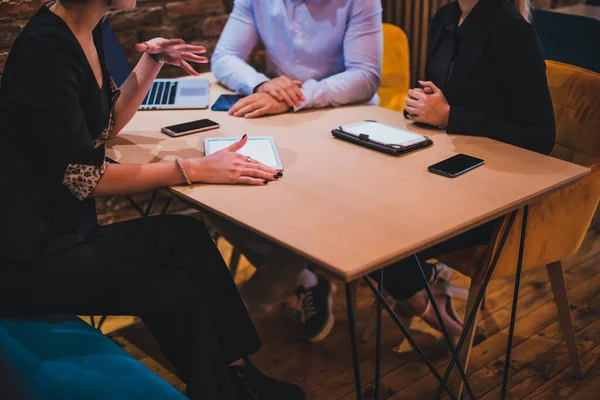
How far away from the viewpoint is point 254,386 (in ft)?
6.11

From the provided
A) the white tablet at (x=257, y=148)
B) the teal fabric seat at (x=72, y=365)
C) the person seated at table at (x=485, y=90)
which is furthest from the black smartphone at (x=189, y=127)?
the teal fabric seat at (x=72, y=365)

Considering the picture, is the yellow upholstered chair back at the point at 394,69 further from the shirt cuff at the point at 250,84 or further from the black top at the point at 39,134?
the black top at the point at 39,134

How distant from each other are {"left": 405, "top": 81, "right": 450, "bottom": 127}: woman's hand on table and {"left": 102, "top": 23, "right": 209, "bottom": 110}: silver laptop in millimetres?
734

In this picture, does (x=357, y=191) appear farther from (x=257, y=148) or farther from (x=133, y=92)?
(x=133, y=92)

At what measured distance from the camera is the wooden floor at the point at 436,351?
7.12ft

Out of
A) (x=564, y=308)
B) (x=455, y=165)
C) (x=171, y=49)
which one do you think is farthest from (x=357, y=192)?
(x=564, y=308)

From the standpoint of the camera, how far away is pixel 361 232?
4.50 feet

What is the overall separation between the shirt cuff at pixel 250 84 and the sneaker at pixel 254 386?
0.96m

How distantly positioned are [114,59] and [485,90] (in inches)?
54.1

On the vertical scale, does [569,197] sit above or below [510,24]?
below

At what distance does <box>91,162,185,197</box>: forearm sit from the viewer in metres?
1.63

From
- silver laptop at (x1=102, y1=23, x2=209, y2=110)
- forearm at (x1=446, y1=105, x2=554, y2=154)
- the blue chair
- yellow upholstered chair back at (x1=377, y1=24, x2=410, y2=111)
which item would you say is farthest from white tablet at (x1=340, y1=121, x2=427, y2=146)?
the blue chair

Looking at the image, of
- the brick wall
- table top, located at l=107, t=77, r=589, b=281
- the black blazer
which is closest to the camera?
table top, located at l=107, t=77, r=589, b=281

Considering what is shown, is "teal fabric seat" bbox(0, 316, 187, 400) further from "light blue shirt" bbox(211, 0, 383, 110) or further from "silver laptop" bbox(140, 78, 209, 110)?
"light blue shirt" bbox(211, 0, 383, 110)
